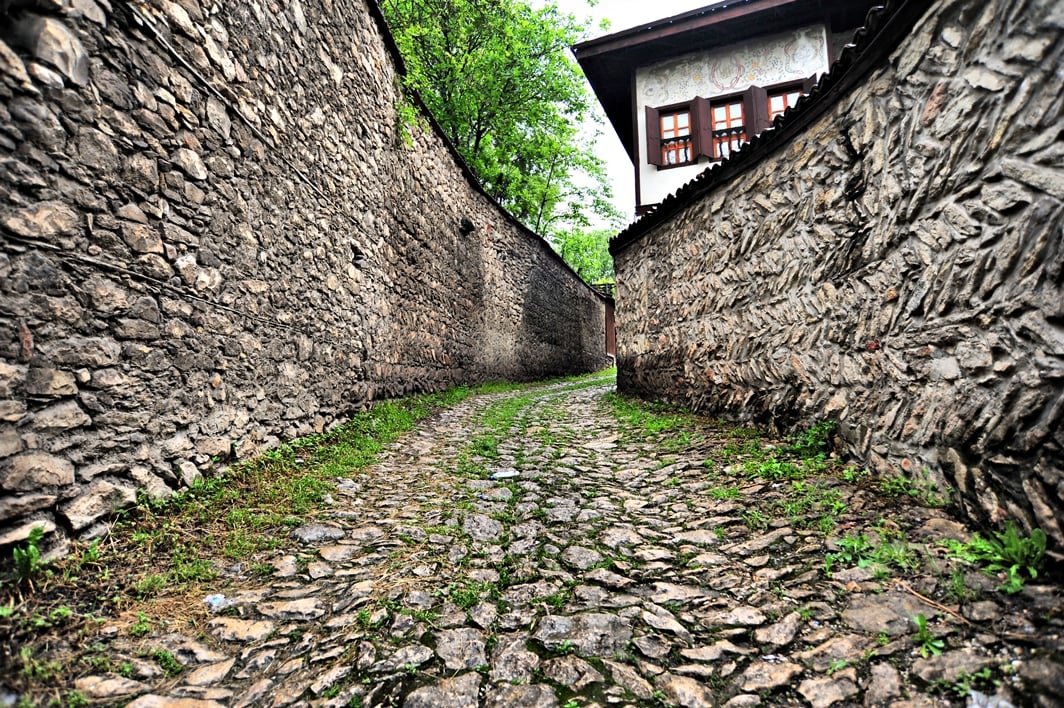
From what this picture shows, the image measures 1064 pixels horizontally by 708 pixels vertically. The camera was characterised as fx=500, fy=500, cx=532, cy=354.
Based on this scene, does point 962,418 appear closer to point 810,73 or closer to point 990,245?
point 990,245

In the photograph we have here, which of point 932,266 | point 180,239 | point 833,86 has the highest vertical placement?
point 833,86

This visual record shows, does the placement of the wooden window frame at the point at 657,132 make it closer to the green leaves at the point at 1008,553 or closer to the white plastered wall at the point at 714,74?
the white plastered wall at the point at 714,74

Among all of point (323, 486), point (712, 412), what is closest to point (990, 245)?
point (712, 412)

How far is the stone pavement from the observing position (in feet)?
5.53

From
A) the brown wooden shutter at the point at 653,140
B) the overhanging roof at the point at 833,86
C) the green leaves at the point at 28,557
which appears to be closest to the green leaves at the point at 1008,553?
the overhanging roof at the point at 833,86

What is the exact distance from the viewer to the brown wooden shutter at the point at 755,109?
9609mm

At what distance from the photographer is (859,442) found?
3.30 metres

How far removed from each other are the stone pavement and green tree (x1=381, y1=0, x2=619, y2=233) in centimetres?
1195

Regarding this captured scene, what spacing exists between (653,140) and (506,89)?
8.34 m

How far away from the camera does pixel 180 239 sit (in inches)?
124

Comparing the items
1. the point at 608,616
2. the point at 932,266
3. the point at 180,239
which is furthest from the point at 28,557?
the point at 932,266

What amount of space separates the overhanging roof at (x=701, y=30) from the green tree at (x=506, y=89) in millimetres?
4122

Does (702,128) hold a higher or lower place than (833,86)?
higher

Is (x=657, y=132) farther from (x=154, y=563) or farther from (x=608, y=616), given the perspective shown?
(x=154, y=563)
